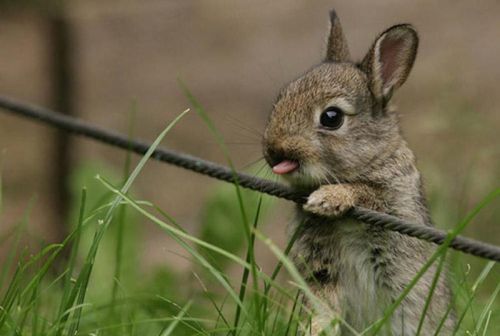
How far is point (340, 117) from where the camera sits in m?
3.53

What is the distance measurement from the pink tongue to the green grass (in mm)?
109

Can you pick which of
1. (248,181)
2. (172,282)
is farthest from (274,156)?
(172,282)

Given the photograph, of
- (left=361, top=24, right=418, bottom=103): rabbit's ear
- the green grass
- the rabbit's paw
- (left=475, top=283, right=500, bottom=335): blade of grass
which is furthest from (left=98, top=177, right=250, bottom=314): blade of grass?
(left=361, top=24, right=418, bottom=103): rabbit's ear

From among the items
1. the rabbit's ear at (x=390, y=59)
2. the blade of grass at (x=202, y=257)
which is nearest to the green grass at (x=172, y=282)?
the blade of grass at (x=202, y=257)

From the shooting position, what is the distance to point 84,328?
3.44 meters

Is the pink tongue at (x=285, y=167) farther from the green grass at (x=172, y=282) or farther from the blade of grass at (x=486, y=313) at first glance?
the blade of grass at (x=486, y=313)

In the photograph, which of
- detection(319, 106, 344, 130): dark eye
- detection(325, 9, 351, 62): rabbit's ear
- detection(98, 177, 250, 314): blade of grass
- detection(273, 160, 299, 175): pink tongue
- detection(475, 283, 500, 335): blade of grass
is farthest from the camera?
detection(325, 9, 351, 62): rabbit's ear

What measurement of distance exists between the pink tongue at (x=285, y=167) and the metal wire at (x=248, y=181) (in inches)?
1.8

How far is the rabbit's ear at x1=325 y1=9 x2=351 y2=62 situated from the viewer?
12.9 feet

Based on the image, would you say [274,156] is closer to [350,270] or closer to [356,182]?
[356,182]

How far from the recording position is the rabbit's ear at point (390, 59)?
3.57 metres

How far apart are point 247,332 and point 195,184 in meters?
3.68

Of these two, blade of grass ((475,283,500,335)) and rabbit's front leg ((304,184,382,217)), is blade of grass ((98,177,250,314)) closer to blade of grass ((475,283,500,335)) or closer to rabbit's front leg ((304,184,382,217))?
rabbit's front leg ((304,184,382,217))

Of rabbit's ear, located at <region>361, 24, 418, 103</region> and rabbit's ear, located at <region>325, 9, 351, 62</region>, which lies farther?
rabbit's ear, located at <region>325, 9, 351, 62</region>
